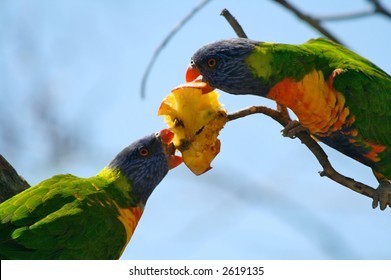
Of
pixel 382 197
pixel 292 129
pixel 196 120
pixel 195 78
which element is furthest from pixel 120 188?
pixel 382 197

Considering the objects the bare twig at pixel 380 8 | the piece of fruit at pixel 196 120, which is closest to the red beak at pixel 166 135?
the piece of fruit at pixel 196 120

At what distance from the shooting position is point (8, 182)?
405 centimetres

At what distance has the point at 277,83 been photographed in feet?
13.4

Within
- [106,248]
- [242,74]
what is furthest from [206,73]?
[106,248]

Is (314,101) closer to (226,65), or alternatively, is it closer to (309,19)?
(226,65)

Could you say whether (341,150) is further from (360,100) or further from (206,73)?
(206,73)

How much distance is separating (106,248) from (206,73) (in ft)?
3.62

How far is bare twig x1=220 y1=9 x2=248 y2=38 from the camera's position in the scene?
4.16 m

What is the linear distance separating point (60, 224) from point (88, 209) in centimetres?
20

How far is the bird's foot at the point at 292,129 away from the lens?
13.9ft

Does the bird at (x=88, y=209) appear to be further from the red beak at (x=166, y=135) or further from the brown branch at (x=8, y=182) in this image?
the brown branch at (x=8, y=182)

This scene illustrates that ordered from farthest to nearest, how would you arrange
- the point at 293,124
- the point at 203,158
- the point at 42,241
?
the point at 293,124 < the point at 203,158 < the point at 42,241

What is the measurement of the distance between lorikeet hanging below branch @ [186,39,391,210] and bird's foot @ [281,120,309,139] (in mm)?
44

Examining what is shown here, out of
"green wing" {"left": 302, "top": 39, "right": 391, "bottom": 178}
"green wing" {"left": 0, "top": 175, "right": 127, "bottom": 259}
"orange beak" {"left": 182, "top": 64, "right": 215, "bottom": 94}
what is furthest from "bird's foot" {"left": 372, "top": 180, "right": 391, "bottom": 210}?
"green wing" {"left": 0, "top": 175, "right": 127, "bottom": 259}
